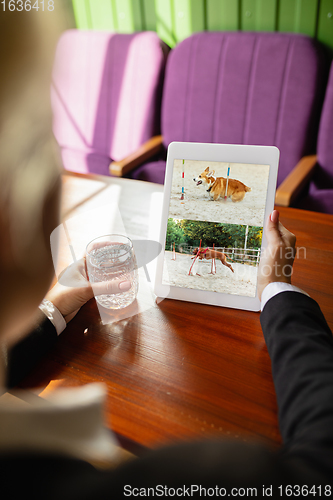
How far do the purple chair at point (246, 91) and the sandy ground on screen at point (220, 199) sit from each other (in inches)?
40.2

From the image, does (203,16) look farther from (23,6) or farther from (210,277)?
(23,6)

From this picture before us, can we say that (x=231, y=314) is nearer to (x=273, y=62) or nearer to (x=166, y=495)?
(x=166, y=495)

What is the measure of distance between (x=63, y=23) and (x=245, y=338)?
1.74 feet

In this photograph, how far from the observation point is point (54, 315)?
0.61 m

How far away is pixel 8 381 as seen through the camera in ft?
1.67

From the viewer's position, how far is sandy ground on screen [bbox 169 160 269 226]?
25.9 inches

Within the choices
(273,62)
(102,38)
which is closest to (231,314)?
(273,62)

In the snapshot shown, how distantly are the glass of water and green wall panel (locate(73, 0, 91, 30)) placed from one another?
89.3 inches

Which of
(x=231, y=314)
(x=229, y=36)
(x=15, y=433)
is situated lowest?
(x=231, y=314)

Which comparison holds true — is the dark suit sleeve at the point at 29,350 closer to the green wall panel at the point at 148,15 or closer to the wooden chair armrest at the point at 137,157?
the wooden chair armrest at the point at 137,157

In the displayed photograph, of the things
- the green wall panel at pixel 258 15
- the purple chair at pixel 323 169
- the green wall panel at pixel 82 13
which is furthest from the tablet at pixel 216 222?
the green wall panel at pixel 82 13

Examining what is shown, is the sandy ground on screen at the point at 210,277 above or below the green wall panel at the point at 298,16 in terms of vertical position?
below

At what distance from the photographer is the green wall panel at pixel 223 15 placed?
1.83 metres

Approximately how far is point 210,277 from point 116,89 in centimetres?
172
